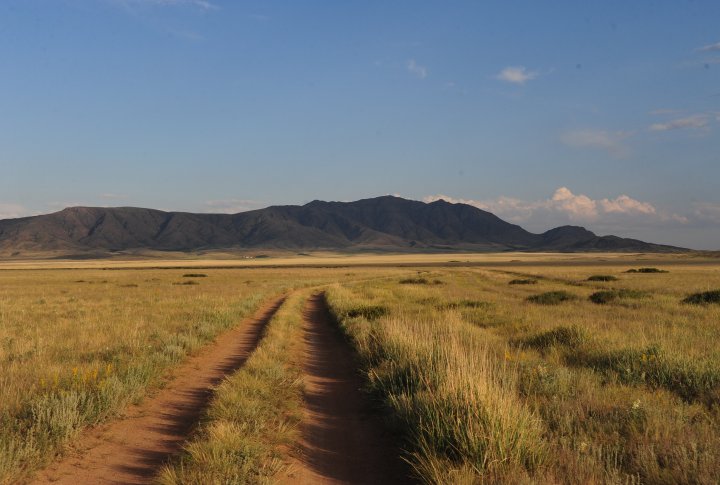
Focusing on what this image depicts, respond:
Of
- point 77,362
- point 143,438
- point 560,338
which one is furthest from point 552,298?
point 143,438

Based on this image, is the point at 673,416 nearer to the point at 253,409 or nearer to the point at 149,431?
the point at 253,409

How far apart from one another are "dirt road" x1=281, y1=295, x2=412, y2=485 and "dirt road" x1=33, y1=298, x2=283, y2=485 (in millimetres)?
1679

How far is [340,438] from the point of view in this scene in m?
7.20

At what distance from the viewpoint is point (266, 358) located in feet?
37.5

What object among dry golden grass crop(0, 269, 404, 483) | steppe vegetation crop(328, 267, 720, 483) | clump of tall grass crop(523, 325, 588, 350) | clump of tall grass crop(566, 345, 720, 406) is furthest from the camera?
clump of tall grass crop(523, 325, 588, 350)

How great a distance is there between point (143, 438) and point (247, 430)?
1.53m

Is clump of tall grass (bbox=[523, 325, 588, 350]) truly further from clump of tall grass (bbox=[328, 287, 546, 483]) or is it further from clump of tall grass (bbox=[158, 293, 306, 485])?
clump of tall grass (bbox=[158, 293, 306, 485])

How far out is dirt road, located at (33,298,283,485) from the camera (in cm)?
592

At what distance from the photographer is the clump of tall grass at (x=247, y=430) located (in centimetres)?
547

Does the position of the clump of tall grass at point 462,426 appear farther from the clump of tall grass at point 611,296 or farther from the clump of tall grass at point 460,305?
the clump of tall grass at point 611,296

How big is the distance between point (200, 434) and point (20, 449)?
2.01 meters

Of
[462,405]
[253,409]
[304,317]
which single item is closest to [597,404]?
[462,405]

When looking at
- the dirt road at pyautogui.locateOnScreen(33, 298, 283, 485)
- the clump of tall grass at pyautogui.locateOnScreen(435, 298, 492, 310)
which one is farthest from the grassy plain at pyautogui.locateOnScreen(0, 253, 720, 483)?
the clump of tall grass at pyautogui.locateOnScreen(435, 298, 492, 310)

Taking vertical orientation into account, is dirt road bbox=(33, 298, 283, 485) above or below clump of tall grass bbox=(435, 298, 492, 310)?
above
